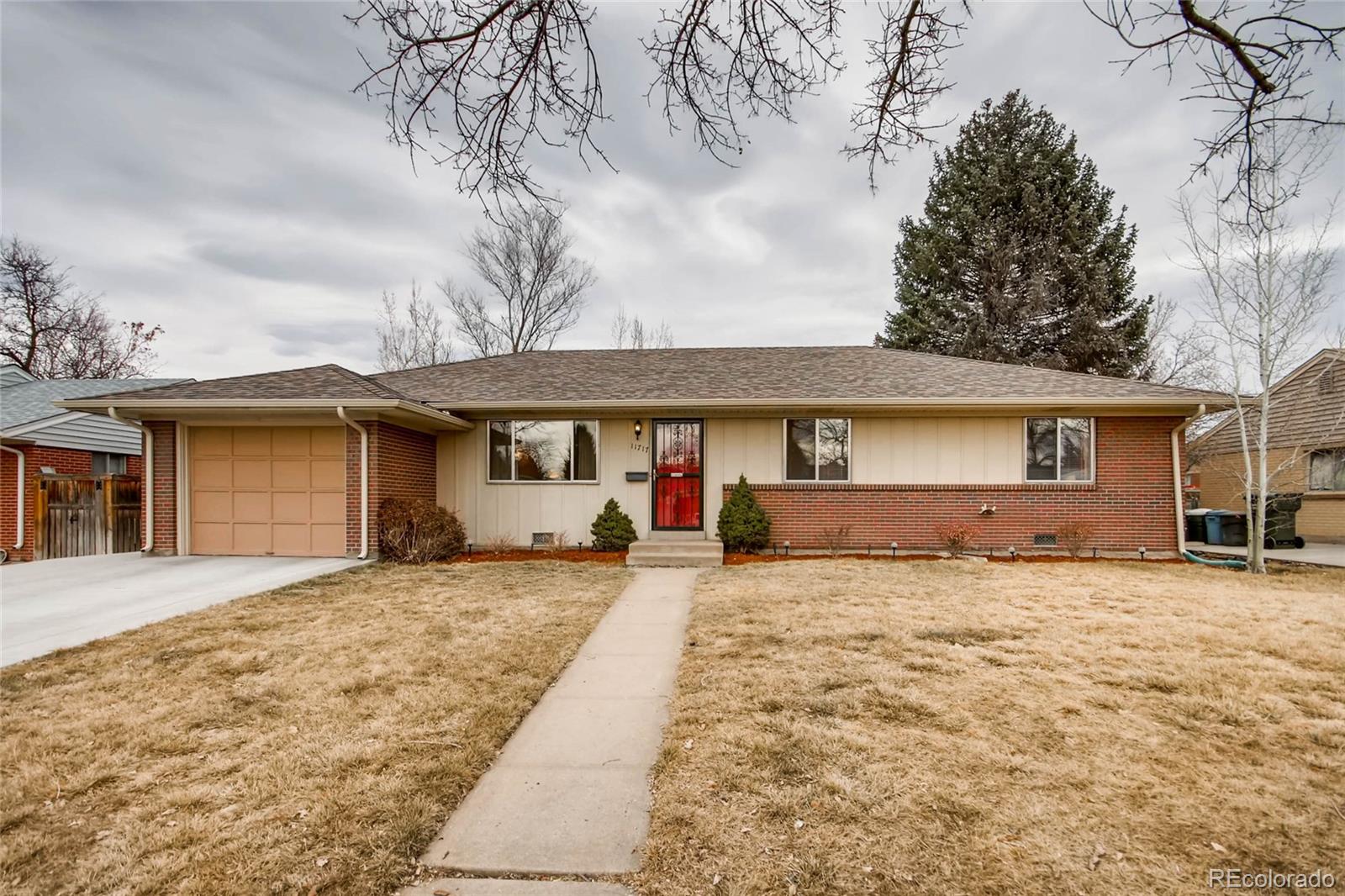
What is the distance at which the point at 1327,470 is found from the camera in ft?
45.6

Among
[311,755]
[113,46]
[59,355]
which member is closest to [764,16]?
[311,755]

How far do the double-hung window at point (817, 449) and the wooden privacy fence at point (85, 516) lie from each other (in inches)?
475

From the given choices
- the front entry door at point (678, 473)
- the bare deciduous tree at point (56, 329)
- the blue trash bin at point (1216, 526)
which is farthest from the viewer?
the bare deciduous tree at point (56, 329)

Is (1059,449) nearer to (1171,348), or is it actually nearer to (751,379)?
(751,379)

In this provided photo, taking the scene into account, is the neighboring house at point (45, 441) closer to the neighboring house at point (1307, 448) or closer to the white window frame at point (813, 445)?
the white window frame at point (813, 445)

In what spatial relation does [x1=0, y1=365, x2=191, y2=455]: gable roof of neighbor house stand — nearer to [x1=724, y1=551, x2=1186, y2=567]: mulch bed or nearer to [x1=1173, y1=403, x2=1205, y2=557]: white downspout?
[x1=724, y1=551, x2=1186, y2=567]: mulch bed

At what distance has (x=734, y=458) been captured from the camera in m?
10.5

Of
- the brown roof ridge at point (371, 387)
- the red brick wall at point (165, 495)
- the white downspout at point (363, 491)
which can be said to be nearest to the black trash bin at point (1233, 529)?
the brown roof ridge at point (371, 387)

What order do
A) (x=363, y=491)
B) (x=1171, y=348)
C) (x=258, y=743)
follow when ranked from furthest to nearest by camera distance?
1. (x=1171, y=348)
2. (x=363, y=491)
3. (x=258, y=743)

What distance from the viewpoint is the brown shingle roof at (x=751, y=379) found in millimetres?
9906

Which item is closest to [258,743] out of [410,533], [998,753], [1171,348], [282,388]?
[998,753]

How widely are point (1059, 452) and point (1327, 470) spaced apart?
9.63 m

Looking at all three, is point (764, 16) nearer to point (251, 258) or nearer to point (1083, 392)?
point (1083, 392)

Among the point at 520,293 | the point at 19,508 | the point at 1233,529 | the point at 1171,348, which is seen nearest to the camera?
the point at 19,508
